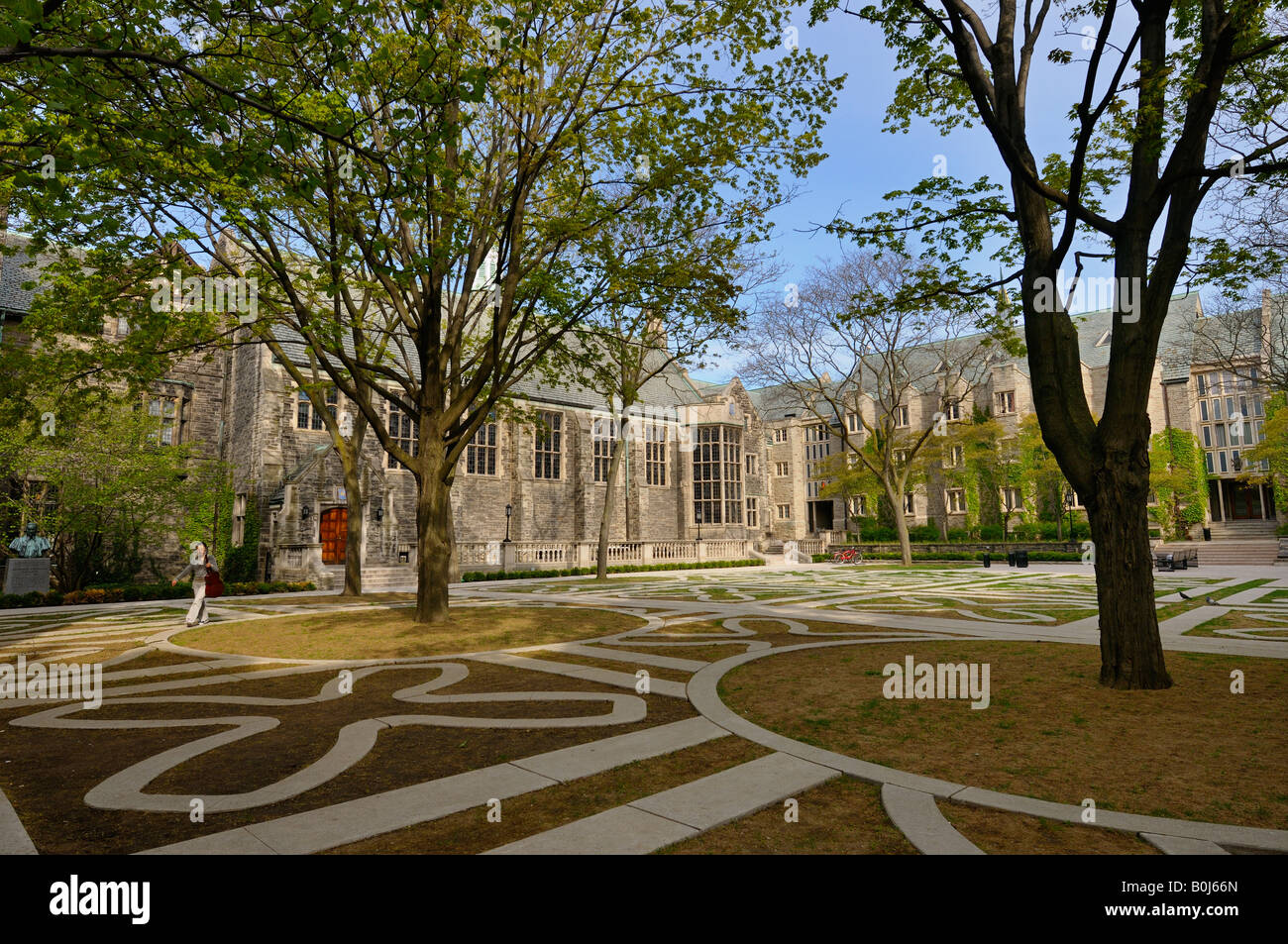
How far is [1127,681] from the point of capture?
6473 mm

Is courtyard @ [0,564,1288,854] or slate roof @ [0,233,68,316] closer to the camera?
courtyard @ [0,564,1288,854]

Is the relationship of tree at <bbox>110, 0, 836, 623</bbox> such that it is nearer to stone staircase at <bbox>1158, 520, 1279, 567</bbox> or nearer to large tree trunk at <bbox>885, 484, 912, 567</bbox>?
large tree trunk at <bbox>885, 484, 912, 567</bbox>

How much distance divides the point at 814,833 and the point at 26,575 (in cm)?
2384

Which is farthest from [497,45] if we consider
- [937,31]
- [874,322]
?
[874,322]

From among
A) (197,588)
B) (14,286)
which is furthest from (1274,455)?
(14,286)

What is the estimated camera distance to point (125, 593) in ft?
62.4

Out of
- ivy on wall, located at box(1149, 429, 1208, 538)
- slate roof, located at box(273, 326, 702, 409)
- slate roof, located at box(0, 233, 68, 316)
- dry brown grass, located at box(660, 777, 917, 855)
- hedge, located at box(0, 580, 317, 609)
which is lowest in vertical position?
hedge, located at box(0, 580, 317, 609)

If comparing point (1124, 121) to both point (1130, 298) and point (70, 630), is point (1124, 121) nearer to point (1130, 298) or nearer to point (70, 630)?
point (1130, 298)


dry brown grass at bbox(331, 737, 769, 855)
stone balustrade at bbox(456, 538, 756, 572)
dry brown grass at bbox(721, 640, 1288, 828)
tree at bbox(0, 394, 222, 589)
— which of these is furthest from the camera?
stone balustrade at bbox(456, 538, 756, 572)

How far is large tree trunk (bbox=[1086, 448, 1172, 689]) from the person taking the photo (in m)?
6.46

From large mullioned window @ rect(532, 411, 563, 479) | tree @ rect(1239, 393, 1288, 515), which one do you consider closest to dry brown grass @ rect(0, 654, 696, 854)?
large mullioned window @ rect(532, 411, 563, 479)

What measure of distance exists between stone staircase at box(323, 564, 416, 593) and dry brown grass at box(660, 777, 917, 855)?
21253 millimetres

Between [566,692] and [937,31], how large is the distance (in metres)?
9.16

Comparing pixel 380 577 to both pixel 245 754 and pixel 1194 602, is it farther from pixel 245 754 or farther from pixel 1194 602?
pixel 1194 602
